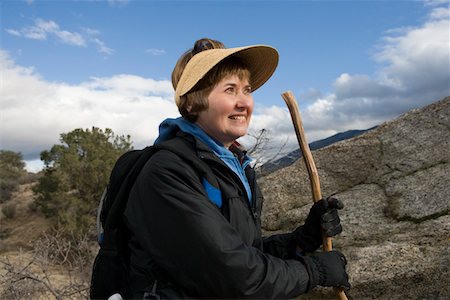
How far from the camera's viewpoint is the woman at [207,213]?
1561 millimetres

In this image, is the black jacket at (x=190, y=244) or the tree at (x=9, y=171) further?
the tree at (x=9, y=171)

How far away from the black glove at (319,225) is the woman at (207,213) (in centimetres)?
26

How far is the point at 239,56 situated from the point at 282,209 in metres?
2.28

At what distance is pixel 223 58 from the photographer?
1957 mm

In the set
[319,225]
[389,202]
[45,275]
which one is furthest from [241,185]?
[45,275]

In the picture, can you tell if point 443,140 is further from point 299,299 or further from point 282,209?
point 299,299

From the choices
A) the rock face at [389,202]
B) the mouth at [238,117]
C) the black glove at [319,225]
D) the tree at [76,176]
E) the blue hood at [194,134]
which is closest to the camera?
the blue hood at [194,134]

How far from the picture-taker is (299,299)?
3.25m

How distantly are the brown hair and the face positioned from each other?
2cm

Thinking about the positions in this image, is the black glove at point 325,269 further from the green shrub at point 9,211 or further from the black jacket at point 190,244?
the green shrub at point 9,211

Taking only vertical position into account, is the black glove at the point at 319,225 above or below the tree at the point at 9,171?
below

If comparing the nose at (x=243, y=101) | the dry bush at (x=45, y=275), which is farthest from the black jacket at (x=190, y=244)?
the dry bush at (x=45, y=275)

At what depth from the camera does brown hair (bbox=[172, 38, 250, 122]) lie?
78.4 inches

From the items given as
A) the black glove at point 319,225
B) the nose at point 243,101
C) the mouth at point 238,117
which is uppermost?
the nose at point 243,101
